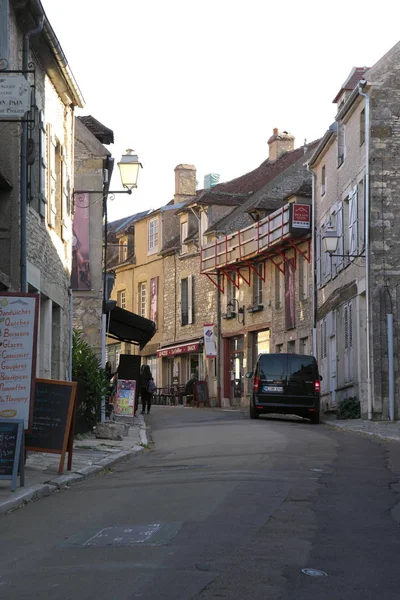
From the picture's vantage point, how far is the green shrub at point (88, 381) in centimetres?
2277

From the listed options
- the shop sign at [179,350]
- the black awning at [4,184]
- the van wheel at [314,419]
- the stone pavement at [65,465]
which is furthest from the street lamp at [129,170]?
the shop sign at [179,350]

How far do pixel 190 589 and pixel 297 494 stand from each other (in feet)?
16.2

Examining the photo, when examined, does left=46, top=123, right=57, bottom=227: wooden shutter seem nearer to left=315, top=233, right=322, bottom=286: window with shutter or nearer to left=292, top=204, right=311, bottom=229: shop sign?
left=315, top=233, right=322, bottom=286: window with shutter

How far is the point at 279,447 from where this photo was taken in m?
17.8

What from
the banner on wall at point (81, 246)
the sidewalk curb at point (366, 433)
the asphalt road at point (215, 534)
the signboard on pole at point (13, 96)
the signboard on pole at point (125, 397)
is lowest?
the asphalt road at point (215, 534)

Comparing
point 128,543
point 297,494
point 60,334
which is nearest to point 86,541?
point 128,543

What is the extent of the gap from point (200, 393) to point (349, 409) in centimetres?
1857

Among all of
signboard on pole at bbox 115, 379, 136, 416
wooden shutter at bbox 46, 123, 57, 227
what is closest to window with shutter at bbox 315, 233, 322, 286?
signboard on pole at bbox 115, 379, 136, 416

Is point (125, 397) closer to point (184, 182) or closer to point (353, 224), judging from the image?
point (353, 224)

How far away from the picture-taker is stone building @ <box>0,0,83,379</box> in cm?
1678

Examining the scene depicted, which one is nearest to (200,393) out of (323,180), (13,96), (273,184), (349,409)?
(273,184)

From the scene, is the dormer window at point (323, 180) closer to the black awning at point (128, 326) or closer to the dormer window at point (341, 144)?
the dormer window at point (341, 144)

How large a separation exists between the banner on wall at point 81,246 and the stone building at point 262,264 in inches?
512

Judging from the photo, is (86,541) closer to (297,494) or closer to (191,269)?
(297,494)
